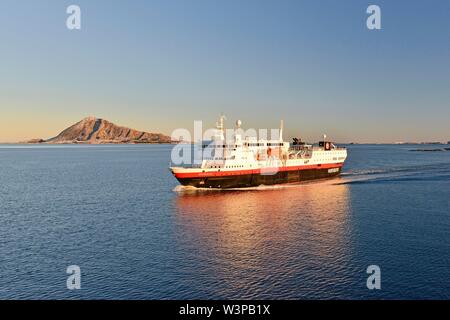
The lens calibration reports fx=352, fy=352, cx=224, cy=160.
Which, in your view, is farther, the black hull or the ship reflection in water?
the black hull

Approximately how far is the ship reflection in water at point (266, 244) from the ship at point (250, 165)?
15.6ft

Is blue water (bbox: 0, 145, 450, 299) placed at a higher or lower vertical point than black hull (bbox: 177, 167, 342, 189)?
lower

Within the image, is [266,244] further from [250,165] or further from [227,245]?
[250,165]

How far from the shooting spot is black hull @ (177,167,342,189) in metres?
67.0

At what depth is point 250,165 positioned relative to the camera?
71.6 m

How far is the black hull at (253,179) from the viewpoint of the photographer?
67.0m

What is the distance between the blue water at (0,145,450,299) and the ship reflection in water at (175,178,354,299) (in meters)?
0.13

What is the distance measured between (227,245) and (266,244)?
399cm

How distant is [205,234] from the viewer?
1583 inches

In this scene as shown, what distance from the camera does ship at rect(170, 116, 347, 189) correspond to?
2638 inches

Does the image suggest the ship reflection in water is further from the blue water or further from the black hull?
the black hull

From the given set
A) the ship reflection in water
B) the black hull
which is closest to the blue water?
the ship reflection in water

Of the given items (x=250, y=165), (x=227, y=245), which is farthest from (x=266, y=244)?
(x=250, y=165)
